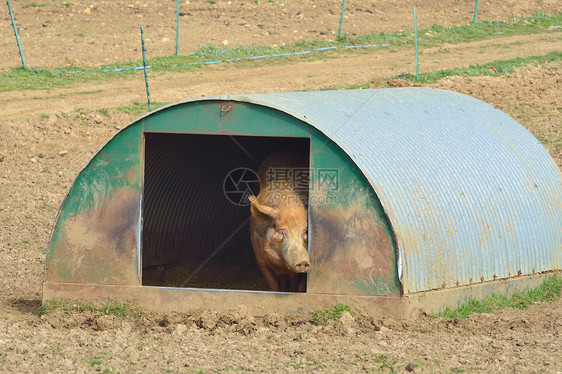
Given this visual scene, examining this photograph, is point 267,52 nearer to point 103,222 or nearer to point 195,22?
point 195,22

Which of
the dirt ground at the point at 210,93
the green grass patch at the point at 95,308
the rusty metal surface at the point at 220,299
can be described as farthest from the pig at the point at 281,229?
the green grass patch at the point at 95,308

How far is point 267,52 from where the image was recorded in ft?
Answer: 69.7

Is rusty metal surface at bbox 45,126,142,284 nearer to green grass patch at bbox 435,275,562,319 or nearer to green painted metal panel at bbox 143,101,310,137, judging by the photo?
green painted metal panel at bbox 143,101,310,137

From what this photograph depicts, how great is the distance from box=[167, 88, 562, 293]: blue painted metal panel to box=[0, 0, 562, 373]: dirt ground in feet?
1.85

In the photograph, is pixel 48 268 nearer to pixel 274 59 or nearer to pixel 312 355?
pixel 312 355

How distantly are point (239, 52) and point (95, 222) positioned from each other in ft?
45.2

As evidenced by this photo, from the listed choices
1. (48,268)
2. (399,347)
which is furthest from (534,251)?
(48,268)

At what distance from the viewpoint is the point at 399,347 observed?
6.87 m

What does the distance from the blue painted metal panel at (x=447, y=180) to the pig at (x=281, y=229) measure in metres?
0.86

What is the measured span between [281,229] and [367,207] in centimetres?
95

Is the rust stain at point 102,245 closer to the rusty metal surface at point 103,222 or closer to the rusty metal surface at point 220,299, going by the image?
the rusty metal surface at point 103,222

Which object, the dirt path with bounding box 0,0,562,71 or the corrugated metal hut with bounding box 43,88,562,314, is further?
the dirt path with bounding box 0,0,562,71

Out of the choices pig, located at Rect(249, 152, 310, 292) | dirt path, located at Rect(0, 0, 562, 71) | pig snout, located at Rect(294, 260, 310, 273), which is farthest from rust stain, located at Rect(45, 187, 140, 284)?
dirt path, located at Rect(0, 0, 562, 71)

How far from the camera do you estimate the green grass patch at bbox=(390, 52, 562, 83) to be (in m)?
18.4
